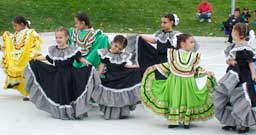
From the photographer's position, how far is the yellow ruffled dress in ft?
34.6

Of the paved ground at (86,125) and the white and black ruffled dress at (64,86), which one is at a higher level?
the white and black ruffled dress at (64,86)

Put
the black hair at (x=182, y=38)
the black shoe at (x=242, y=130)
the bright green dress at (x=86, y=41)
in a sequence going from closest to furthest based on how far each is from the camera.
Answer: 1. the black shoe at (x=242, y=130)
2. the black hair at (x=182, y=38)
3. the bright green dress at (x=86, y=41)

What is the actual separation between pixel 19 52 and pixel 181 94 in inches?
134

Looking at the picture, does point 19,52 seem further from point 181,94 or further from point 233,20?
point 233,20

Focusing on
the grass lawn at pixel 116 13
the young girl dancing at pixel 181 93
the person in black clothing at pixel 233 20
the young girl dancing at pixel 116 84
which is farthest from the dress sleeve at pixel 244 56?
the grass lawn at pixel 116 13

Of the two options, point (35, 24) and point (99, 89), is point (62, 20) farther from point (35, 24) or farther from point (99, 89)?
point (99, 89)

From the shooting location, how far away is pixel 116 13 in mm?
27375

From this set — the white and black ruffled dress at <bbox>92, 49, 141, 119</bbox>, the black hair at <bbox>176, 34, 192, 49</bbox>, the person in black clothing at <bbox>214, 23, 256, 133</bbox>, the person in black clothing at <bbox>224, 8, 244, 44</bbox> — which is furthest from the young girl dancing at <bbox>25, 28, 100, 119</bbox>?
the person in black clothing at <bbox>224, 8, 244, 44</bbox>

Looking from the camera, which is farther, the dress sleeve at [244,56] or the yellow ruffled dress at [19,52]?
the yellow ruffled dress at [19,52]

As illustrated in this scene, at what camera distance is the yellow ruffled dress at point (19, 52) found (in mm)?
10547

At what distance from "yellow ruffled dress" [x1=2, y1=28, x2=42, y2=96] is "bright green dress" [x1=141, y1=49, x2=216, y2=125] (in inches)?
107

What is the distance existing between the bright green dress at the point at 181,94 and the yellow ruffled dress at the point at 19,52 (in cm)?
272

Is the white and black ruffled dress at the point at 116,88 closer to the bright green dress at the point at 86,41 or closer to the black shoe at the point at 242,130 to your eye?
the bright green dress at the point at 86,41

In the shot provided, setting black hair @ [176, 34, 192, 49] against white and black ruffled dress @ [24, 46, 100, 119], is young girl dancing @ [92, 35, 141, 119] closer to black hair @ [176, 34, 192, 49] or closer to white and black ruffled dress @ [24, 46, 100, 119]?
white and black ruffled dress @ [24, 46, 100, 119]
